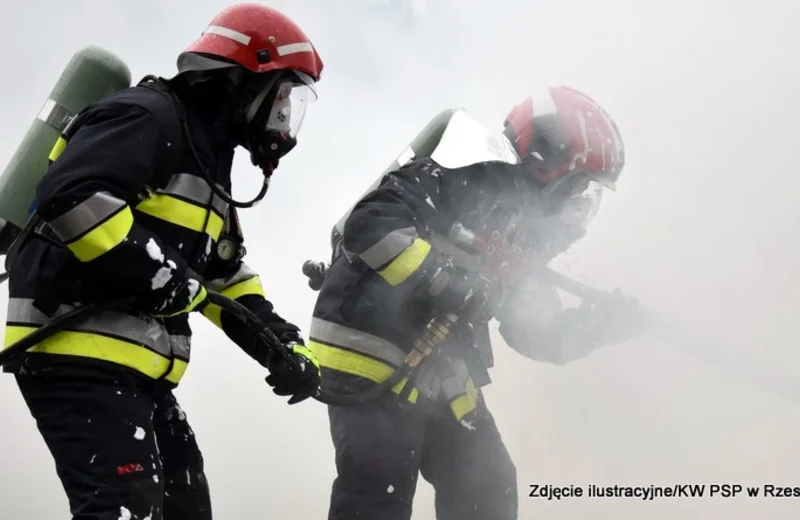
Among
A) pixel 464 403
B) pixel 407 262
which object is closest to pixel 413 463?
pixel 464 403

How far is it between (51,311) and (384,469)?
121 centimetres

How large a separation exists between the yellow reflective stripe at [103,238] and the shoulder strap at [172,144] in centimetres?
16

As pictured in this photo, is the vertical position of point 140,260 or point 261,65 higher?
point 261,65

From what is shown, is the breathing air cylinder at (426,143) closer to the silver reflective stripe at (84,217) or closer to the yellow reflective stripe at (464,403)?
the yellow reflective stripe at (464,403)

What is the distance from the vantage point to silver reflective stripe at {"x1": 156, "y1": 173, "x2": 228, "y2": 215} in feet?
6.84

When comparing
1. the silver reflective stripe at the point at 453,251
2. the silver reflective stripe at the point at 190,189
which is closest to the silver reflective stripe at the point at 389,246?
the silver reflective stripe at the point at 453,251

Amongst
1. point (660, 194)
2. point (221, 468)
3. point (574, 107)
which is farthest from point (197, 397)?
point (574, 107)

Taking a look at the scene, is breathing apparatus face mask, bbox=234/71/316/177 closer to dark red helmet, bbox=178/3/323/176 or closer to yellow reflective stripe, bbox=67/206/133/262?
dark red helmet, bbox=178/3/323/176

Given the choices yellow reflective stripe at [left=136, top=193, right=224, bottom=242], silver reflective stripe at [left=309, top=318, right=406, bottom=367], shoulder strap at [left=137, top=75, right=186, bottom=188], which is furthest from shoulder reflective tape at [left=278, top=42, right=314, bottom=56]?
silver reflective stripe at [left=309, top=318, right=406, bottom=367]

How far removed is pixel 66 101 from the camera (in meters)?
2.58

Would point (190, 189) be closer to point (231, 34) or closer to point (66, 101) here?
point (231, 34)

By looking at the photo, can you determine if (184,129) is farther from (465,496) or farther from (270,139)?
(465,496)

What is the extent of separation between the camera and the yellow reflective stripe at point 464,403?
3094mm

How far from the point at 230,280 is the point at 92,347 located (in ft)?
1.92
